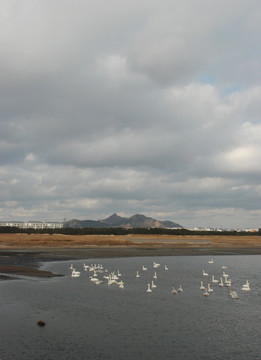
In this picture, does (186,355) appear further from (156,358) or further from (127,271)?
(127,271)

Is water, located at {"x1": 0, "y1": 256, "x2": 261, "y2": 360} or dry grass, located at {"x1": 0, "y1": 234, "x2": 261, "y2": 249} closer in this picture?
water, located at {"x1": 0, "y1": 256, "x2": 261, "y2": 360}

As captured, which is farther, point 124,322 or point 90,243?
point 90,243

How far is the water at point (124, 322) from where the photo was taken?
1948cm

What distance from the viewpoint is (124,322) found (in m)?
24.8

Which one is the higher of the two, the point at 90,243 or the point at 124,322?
the point at 90,243

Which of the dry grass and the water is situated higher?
the dry grass

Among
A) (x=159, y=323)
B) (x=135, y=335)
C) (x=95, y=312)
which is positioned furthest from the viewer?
(x=95, y=312)

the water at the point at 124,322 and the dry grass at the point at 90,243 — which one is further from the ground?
the dry grass at the point at 90,243

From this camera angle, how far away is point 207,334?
22703mm

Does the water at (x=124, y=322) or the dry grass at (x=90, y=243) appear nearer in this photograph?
→ the water at (x=124, y=322)

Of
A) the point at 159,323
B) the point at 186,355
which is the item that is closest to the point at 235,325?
the point at 159,323

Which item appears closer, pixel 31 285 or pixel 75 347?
pixel 75 347

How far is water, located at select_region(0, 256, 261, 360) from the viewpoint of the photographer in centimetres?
1948

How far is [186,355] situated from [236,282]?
26270 mm
